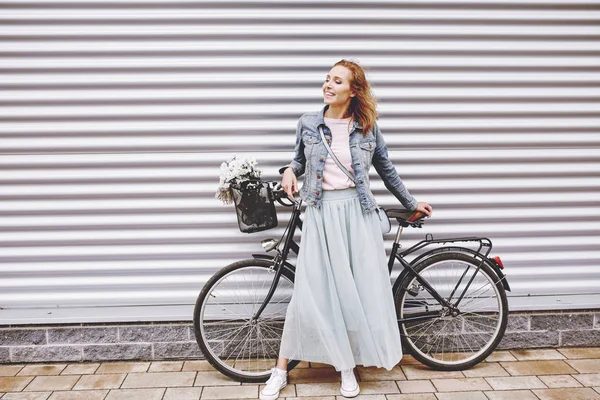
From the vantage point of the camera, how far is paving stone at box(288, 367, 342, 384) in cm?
401

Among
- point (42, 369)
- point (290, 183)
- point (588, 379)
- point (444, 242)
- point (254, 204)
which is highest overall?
point (290, 183)

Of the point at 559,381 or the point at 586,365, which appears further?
the point at 586,365

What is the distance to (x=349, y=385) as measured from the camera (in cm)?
376

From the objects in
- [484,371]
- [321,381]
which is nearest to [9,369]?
[321,381]

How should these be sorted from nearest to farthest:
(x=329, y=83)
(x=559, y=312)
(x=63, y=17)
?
1. (x=329, y=83)
2. (x=63, y=17)
3. (x=559, y=312)

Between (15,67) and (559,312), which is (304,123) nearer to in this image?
(15,67)

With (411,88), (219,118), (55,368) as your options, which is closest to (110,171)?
(219,118)

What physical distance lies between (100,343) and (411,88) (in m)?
3.48

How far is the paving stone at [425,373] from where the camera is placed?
4070mm

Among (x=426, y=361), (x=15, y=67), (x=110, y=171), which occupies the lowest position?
(x=426, y=361)

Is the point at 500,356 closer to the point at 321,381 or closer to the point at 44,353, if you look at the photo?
the point at 321,381

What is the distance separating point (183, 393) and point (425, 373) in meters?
1.95

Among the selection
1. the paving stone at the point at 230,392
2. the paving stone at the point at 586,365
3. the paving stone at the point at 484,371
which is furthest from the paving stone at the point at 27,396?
the paving stone at the point at 586,365

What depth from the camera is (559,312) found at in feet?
14.7
